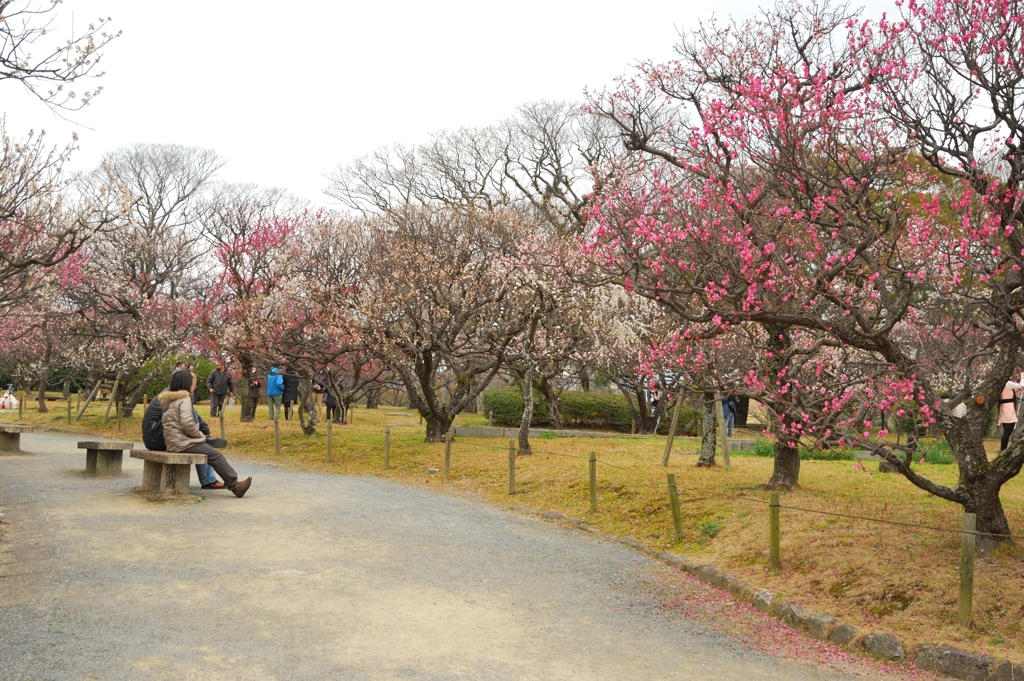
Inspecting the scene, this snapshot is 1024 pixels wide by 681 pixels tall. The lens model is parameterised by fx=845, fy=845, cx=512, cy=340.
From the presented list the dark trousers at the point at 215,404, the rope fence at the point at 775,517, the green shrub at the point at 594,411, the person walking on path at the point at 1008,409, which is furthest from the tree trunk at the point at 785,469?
the dark trousers at the point at 215,404

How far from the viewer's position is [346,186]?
4034cm

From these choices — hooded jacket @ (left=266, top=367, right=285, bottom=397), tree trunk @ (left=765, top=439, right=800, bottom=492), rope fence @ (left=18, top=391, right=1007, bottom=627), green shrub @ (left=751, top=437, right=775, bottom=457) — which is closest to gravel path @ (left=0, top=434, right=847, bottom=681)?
rope fence @ (left=18, top=391, right=1007, bottom=627)

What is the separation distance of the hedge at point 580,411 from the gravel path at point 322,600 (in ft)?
47.0

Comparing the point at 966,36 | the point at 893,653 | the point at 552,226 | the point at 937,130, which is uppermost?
the point at 552,226

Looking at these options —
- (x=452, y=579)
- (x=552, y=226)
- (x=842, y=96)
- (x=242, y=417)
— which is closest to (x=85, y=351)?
(x=242, y=417)

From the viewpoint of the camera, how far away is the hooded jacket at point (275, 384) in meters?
26.1

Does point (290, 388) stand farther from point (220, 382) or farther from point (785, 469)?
point (785, 469)

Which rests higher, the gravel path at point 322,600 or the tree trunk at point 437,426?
the tree trunk at point 437,426

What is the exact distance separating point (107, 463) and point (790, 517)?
36.9ft

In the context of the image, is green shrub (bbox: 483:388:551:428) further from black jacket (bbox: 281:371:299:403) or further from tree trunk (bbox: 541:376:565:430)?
black jacket (bbox: 281:371:299:403)

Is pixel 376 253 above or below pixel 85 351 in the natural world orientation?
above

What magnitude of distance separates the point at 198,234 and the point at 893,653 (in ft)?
128

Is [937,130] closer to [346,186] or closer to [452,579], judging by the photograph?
[452,579]

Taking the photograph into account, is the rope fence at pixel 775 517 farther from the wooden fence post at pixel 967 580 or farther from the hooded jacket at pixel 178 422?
the hooded jacket at pixel 178 422
